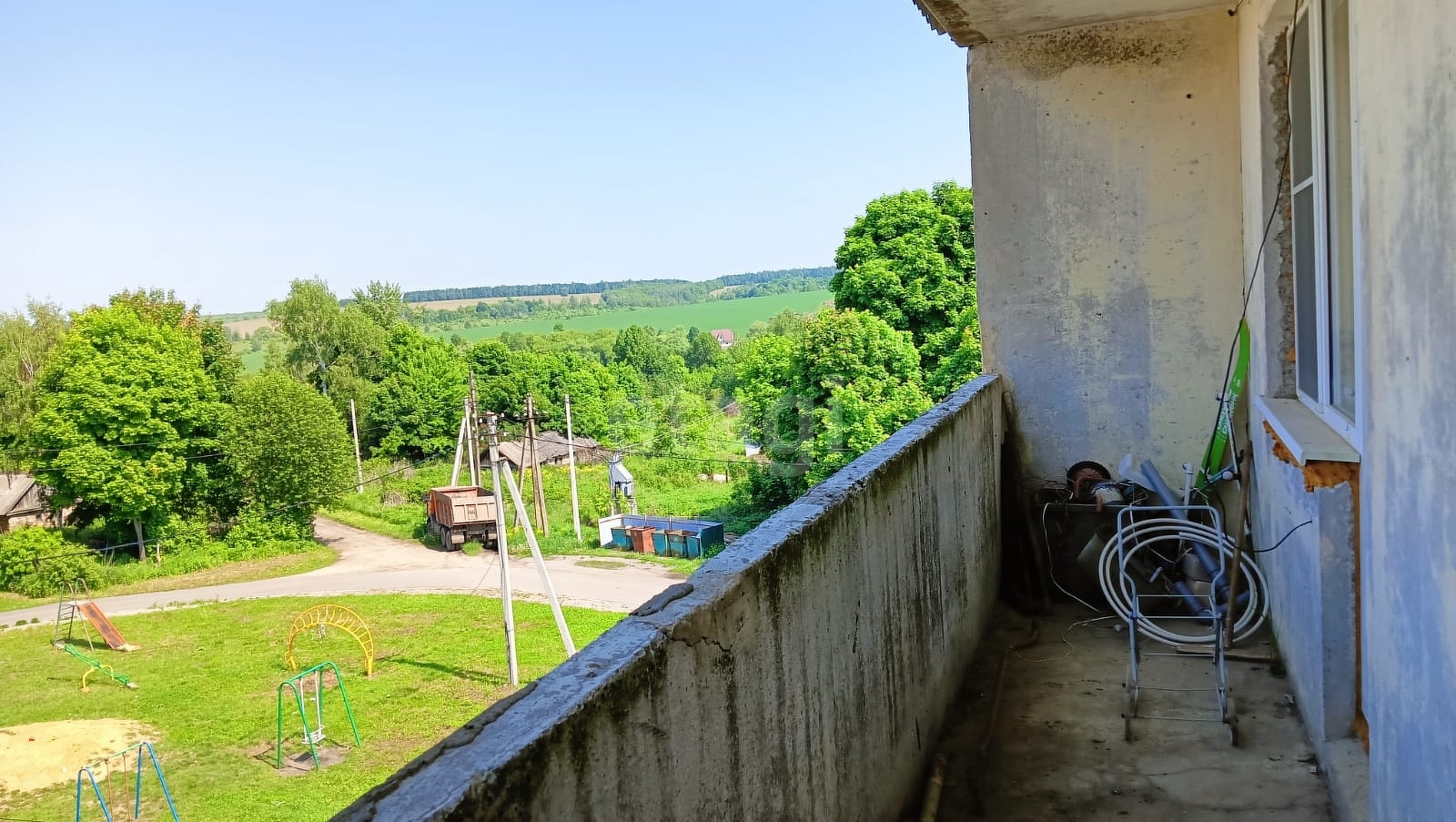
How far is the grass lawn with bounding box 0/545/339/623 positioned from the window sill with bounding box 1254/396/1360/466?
35.8 m

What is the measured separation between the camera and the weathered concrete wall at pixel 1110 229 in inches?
202

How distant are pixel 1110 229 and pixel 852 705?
3630 millimetres

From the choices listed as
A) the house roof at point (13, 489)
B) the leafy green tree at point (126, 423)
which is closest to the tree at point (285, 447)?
the leafy green tree at point (126, 423)

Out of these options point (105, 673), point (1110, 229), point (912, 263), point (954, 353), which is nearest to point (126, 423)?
point (105, 673)

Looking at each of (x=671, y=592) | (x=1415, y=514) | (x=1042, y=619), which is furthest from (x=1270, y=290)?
(x=671, y=592)

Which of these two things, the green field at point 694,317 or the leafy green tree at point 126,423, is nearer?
the leafy green tree at point 126,423

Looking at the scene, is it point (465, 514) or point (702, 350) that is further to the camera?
point (702, 350)

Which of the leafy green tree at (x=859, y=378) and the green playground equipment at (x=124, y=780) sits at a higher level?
the leafy green tree at (x=859, y=378)

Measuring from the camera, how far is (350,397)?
49219mm

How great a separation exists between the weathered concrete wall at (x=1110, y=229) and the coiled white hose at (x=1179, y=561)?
79 cm

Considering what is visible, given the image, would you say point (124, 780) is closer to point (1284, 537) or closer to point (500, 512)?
point (500, 512)

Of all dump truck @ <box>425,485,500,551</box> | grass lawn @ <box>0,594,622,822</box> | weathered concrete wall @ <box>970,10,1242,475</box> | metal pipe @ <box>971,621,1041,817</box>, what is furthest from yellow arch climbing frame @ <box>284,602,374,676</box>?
metal pipe @ <box>971,621,1041,817</box>

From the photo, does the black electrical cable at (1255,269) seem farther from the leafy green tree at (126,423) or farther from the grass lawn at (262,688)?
the leafy green tree at (126,423)

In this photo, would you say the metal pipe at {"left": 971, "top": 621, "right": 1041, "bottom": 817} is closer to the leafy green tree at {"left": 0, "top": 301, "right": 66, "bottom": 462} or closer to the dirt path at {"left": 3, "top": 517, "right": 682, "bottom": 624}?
the dirt path at {"left": 3, "top": 517, "right": 682, "bottom": 624}
